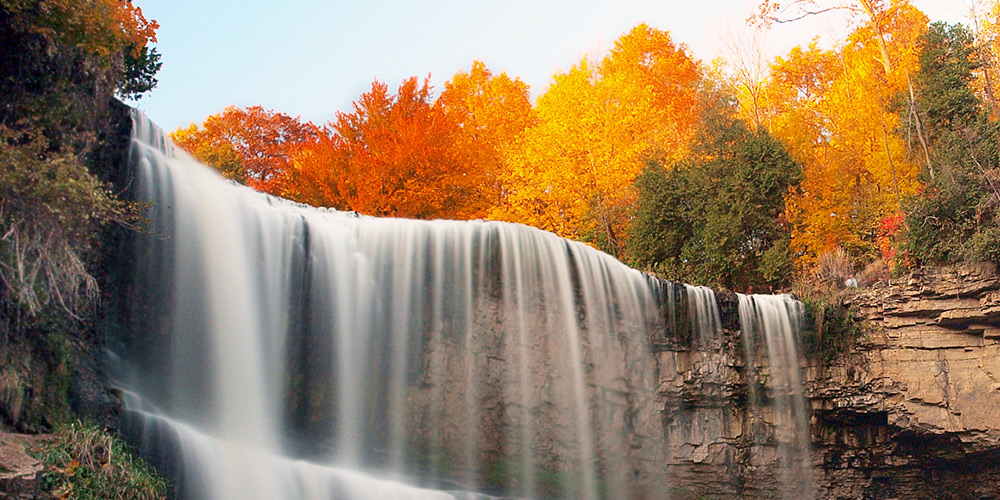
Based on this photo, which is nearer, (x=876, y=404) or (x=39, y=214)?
(x=39, y=214)

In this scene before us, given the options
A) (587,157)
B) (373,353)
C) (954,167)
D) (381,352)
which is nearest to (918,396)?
(954,167)

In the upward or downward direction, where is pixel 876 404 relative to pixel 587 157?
downward

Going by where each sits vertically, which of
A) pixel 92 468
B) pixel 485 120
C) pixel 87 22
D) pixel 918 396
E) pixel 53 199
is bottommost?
pixel 918 396

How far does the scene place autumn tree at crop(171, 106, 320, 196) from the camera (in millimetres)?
34438

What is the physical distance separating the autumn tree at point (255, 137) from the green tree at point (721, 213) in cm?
1602

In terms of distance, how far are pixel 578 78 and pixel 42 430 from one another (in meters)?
21.1

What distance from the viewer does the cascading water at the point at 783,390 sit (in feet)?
57.8

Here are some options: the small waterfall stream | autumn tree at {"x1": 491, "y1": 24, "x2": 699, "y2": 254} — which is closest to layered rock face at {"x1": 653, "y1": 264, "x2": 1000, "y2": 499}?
the small waterfall stream

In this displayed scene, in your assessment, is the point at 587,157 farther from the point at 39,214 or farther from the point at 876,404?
the point at 39,214

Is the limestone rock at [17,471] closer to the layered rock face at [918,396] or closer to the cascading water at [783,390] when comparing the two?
the cascading water at [783,390]

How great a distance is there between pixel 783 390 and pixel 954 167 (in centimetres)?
655

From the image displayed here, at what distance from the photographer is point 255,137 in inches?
1421

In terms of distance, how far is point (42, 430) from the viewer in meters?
9.07

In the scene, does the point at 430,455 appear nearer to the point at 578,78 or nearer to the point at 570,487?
the point at 570,487
